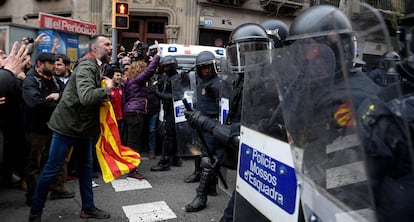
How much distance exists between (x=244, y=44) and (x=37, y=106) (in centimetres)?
230

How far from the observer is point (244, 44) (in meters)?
3.19

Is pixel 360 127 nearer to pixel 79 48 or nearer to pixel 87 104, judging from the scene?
pixel 87 104

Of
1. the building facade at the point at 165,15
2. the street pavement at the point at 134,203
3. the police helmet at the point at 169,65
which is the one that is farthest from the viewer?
the building facade at the point at 165,15

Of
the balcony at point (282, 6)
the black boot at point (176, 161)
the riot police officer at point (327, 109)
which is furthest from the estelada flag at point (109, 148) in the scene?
the balcony at point (282, 6)

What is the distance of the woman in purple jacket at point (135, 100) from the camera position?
17.6ft

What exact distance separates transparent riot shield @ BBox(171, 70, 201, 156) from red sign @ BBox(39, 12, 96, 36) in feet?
13.4

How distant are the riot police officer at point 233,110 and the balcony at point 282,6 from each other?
1283 centimetres

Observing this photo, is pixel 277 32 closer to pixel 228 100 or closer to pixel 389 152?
pixel 228 100

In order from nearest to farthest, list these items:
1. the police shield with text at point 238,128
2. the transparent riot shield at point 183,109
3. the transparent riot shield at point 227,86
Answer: the police shield with text at point 238,128
the transparent riot shield at point 227,86
the transparent riot shield at point 183,109

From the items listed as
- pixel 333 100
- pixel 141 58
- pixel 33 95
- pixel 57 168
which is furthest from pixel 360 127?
pixel 141 58

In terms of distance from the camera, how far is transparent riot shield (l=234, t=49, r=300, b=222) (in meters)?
1.68

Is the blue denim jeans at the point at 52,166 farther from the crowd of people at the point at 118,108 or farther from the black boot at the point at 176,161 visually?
the black boot at the point at 176,161

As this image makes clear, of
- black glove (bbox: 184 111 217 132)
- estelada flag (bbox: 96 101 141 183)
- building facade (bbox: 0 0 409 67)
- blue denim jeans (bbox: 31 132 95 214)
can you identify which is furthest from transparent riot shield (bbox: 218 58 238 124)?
building facade (bbox: 0 0 409 67)

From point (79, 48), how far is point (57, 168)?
6.43 metres
